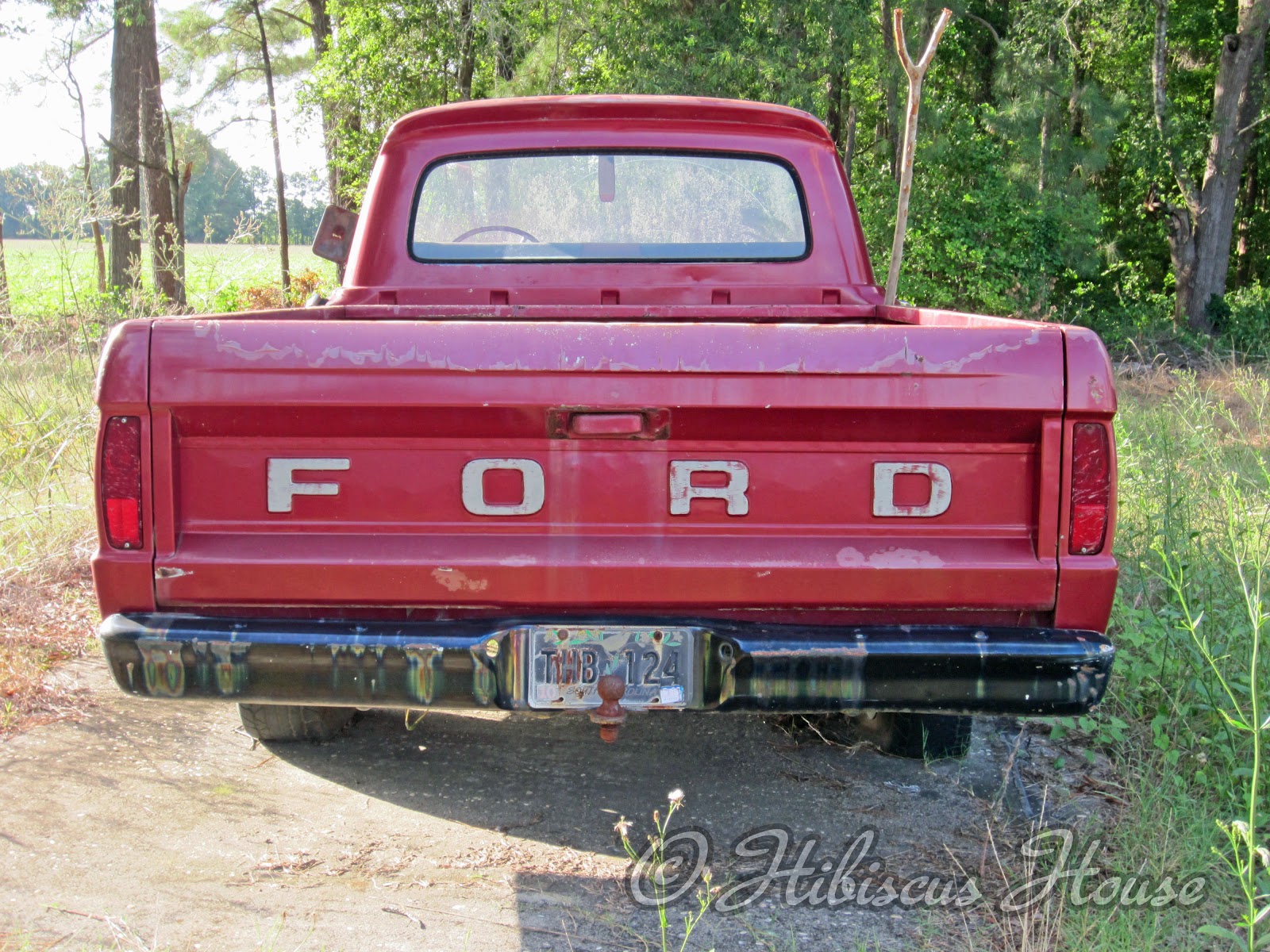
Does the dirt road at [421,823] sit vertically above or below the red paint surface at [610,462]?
below

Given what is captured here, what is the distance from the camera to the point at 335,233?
4523 millimetres

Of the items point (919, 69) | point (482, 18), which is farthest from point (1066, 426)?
point (482, 18)

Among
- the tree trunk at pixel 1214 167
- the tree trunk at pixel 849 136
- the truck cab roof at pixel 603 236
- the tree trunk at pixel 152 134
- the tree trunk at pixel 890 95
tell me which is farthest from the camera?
the tree trunk at pixel 849 136

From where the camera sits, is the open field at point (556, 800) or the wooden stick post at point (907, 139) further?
the wooden stick post at point (907, 139)

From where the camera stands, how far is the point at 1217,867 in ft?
8.91

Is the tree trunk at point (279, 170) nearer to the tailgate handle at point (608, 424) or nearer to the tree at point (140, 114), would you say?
the tree at point (140, 114)

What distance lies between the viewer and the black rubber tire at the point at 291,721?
3.34 metres

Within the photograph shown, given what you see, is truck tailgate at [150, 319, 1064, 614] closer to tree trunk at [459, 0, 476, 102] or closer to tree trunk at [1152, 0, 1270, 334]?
tree trunk at [459, 0, 476, 102]

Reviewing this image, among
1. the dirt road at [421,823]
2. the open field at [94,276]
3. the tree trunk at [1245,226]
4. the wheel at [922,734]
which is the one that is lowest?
the dirt road at [421,823]

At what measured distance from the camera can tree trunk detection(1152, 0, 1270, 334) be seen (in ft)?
61.6

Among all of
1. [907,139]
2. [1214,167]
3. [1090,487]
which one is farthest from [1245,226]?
[1090,487]

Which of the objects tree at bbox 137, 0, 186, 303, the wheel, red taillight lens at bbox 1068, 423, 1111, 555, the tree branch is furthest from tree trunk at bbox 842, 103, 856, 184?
red taillight lens at bbox 1068, 423, 1111, 555

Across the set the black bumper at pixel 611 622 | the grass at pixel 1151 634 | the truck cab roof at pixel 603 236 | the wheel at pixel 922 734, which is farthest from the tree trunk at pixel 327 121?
the black bumper at pixel 611 622

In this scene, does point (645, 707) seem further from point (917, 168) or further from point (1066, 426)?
point (917, 168)
